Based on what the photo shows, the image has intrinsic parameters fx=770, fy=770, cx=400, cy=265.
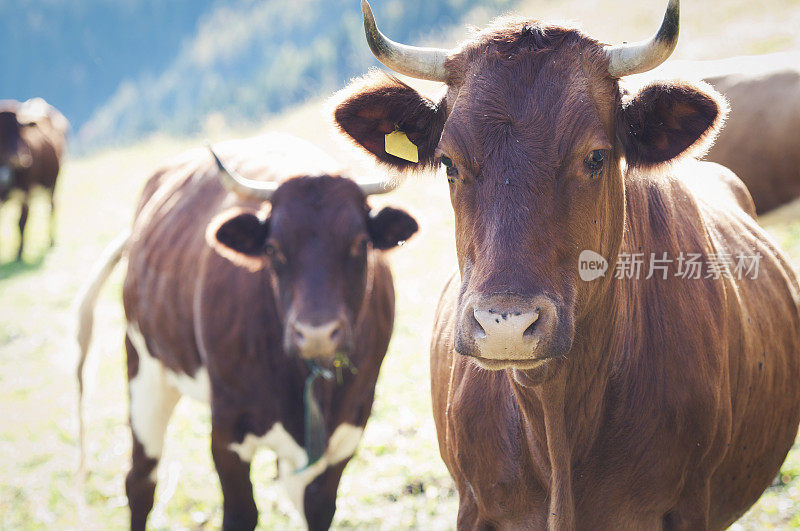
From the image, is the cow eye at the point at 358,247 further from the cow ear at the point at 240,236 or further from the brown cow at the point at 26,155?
the brown cow at the point at 26,155

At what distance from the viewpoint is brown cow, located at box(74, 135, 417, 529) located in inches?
155

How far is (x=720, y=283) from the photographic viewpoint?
2611 mm

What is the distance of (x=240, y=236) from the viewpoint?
4.14 meters

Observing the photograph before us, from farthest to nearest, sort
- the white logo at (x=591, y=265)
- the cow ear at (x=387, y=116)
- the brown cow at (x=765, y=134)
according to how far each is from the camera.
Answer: the brown cow at (x=765, y=134) → the cow ear at (x=387, y=116) → the white logo at (x=591, y=265)

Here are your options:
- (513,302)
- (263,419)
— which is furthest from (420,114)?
(263,419)

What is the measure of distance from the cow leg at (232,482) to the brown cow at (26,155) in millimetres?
12383

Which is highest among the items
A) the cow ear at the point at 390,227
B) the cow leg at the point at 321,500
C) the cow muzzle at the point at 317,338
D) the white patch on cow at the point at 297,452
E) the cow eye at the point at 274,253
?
the cow ear at the point at 390,227

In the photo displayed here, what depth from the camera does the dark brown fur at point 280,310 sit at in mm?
3959

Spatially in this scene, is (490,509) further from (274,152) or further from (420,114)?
(274,152)

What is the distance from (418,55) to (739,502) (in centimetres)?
207

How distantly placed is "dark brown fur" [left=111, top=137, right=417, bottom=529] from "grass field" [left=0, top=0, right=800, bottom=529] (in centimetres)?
35

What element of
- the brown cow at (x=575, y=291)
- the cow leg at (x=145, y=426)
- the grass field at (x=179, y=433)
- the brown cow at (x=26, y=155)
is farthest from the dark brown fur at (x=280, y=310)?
the brown cow at (x=26, y=155)

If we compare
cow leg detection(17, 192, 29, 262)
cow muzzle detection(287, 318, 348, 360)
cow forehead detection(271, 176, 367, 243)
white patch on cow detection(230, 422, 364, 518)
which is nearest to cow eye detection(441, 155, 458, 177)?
cow muzzle detection(287, 318, 348, 360)

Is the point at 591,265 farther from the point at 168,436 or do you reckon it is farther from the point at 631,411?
the point at 168,436
